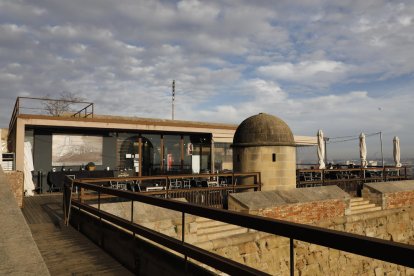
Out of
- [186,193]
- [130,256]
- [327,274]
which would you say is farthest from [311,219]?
[130,256]

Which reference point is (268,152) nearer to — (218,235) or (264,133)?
→ (264,133)

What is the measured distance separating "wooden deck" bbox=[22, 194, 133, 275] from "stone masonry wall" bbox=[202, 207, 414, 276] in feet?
10.9

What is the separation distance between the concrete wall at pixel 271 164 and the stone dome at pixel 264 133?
21 cm

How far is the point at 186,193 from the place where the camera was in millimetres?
11828

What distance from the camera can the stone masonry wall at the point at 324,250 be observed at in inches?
377

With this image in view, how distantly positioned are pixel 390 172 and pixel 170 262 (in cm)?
2146

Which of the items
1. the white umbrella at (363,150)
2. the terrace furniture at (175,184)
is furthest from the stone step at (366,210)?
the white umbrella at (363,150)

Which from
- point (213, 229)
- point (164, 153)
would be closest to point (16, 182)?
point (213, 229)

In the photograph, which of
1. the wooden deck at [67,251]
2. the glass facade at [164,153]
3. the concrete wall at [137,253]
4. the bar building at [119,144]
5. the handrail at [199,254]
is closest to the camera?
the handrail at [199,254]

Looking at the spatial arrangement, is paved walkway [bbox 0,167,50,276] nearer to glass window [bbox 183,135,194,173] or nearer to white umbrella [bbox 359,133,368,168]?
glass window [bbox 183,135,194,173]

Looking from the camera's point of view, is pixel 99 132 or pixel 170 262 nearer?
pixel 170 262

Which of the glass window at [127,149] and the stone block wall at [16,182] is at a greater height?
the glass window at [127,149]

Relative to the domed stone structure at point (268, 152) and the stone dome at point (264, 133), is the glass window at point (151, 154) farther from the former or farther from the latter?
the domed stone structure at point (268, 152)

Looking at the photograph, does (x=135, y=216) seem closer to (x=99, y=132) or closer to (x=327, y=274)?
(x=327, y=274)
